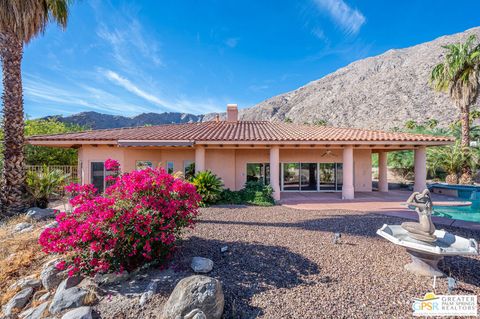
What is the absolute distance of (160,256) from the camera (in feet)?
17.9

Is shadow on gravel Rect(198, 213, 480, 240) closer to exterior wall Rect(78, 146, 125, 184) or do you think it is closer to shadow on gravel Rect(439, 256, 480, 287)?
shadow on gravel Rect(439, 256, 480, 287)

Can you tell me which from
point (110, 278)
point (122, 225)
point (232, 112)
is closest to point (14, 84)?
point (122, 225)

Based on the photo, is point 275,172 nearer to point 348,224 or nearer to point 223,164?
point 223,164

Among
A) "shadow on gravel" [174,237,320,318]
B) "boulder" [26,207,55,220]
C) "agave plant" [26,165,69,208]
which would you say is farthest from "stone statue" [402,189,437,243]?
"agave plant" [26,165,69,208]

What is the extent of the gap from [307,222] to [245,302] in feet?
18.9

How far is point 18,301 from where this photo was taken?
497 centimetres

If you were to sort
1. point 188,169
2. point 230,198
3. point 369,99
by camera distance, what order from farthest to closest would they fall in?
1. point 369,99
2. point 188,169
3. point 230,198

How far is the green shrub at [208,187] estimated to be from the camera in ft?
42.4

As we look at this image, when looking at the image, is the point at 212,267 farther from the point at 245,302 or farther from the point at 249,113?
the point at 249,113

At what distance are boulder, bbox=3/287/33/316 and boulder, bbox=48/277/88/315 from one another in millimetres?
946

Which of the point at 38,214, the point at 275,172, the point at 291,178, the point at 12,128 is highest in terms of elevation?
the point at 12,128

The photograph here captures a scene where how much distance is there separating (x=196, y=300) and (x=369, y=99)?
94126mm

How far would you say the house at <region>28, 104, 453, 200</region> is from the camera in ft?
47.3

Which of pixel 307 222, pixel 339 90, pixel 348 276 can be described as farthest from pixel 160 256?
pixel 339 90
